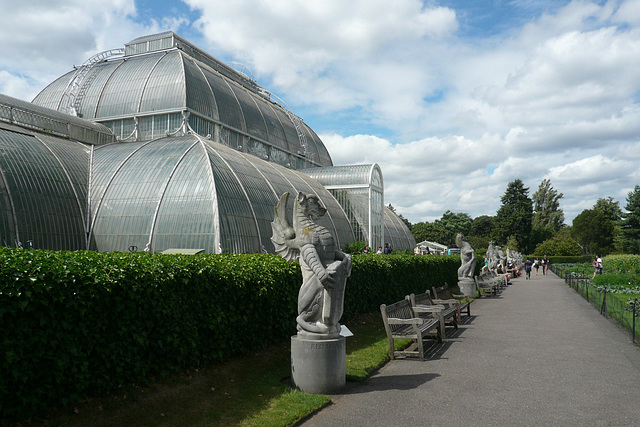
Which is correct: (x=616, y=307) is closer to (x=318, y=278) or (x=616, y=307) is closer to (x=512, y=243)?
(x=318, y=278)

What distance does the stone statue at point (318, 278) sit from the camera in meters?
6.84

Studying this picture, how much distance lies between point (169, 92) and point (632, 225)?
54022 millimetres

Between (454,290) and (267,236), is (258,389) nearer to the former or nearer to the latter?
(267,236)

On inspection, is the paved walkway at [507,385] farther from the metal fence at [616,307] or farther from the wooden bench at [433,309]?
the wooden bench at [433,309]

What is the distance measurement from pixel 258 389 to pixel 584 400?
4557 mm

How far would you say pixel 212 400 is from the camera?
6348 mm

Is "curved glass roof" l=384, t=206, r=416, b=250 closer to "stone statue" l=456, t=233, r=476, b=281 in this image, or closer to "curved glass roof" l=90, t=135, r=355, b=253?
"stone statue" l=456, t=233, r=476, b=281

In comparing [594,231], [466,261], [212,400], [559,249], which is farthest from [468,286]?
[594,231]

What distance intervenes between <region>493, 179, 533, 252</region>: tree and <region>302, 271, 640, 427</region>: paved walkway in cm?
7408

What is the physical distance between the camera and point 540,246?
249 feet

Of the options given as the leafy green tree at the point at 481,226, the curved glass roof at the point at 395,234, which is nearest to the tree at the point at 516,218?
the leafy green tree at the point at 481,226

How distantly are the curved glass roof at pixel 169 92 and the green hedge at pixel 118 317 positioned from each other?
20997 millimetres

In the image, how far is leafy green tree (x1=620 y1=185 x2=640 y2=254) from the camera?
54531mm

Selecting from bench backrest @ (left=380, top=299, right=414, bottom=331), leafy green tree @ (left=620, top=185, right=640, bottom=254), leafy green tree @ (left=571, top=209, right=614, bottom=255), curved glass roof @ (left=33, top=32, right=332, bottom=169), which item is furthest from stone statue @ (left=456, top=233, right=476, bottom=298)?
leafy green tree @ (left=571, top=209, right=614, bottom=255)
